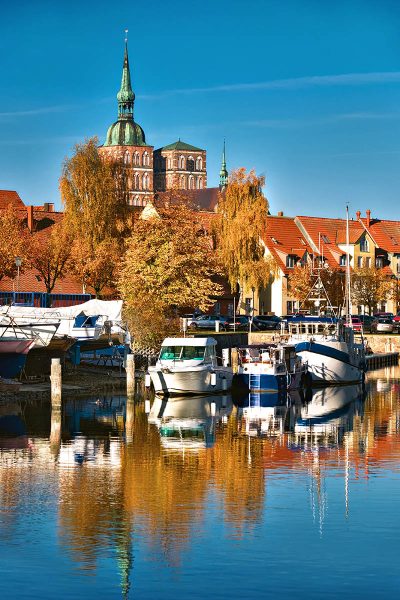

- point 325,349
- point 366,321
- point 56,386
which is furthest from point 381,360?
point 56,386

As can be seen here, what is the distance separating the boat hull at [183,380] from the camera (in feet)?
189

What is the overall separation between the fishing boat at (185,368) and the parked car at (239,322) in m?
46.0

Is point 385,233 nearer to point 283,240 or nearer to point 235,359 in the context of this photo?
point 283,240

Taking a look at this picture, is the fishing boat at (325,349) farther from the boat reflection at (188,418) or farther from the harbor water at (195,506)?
the harbor water at (195,506)

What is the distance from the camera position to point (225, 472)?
118 ft

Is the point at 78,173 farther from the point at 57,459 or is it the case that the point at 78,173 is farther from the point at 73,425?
the point at 57,459

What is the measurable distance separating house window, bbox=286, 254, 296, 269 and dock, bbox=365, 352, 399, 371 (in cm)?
2960

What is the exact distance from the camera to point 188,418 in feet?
169

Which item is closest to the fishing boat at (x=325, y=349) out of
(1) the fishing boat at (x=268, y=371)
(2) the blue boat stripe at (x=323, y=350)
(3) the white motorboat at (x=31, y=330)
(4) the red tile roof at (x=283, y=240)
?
(2) the blue boat stripe at (x=323, y=350)

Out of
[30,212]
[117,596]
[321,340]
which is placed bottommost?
[117,596]

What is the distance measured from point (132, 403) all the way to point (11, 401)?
5984 mm

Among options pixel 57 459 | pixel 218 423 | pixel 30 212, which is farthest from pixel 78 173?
pixel 57 459

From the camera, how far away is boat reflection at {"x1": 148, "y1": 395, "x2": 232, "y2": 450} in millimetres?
43688

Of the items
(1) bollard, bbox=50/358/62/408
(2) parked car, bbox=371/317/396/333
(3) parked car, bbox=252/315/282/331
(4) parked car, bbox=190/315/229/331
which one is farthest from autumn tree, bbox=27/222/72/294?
(1) bollard, bbox=50/358/62/408
